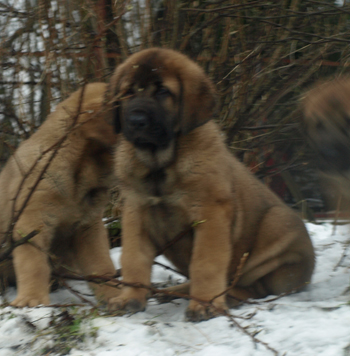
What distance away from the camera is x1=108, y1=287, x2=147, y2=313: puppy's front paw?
3264 mm

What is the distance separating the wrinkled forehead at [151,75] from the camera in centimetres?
332

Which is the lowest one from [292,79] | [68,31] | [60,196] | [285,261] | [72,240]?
[285,261]

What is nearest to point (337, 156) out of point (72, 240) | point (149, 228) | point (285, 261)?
point (285, 261)

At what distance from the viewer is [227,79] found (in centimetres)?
499

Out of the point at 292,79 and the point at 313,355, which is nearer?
the point at 313,355

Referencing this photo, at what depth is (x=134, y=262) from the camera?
10.9ft

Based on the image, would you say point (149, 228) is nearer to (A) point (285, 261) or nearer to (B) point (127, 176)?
(B) point (127, 176)

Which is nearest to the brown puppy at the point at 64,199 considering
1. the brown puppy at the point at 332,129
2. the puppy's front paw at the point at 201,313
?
the puppy's front paw at the point at 201,313

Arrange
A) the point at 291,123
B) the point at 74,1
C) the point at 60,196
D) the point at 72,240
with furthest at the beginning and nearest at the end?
the point at 291,123 → the point at 74,1 → the point at 72,240 → the point at 60,196

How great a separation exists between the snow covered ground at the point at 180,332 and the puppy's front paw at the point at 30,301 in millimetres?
86

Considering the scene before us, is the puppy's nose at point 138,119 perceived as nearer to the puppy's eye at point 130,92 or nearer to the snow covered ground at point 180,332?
the puppy's eye at point 130,92

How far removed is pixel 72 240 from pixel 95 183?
53 cm

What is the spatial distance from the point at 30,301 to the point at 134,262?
2.32 ft

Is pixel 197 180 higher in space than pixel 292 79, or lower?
lower
